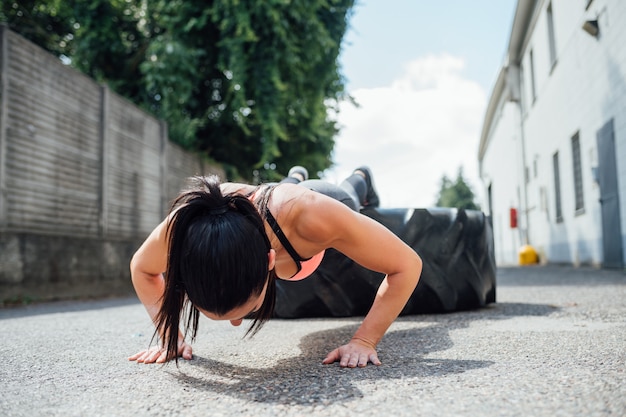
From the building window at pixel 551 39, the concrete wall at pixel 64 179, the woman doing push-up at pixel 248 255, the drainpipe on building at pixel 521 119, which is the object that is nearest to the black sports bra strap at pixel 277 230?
the woman doing push-up at pixel 248 255

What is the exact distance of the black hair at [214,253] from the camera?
1.41 m

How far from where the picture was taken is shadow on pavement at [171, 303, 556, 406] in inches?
54.6

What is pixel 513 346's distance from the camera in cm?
194

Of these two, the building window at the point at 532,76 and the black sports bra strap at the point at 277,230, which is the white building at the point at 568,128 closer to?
the building window at the point at 532,76

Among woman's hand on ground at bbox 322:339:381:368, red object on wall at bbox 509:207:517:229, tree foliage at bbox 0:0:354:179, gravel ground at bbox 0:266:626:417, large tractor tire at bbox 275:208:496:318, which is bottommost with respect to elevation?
gravel ground at bbox 0:266:626:417

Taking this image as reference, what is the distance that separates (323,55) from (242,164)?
263cm

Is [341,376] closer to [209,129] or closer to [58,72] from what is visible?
[58,72]

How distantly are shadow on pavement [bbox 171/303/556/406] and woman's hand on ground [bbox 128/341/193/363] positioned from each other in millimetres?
49

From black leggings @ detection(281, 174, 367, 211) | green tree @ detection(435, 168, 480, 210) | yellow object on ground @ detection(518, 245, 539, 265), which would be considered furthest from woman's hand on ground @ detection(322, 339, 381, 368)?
green tree @ detection(435, 168, 480, 210)

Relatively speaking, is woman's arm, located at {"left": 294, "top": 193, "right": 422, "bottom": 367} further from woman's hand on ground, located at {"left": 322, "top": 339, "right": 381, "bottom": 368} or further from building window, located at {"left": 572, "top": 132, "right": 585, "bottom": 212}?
building window, located at {"left": 572, "top": 132, "right": 585, "bottom": 212}

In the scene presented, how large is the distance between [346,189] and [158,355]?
1328 mm

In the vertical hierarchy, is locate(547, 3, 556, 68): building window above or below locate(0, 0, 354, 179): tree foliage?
above

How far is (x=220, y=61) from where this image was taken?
860 cm

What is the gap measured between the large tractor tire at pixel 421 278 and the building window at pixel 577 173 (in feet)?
21.2
